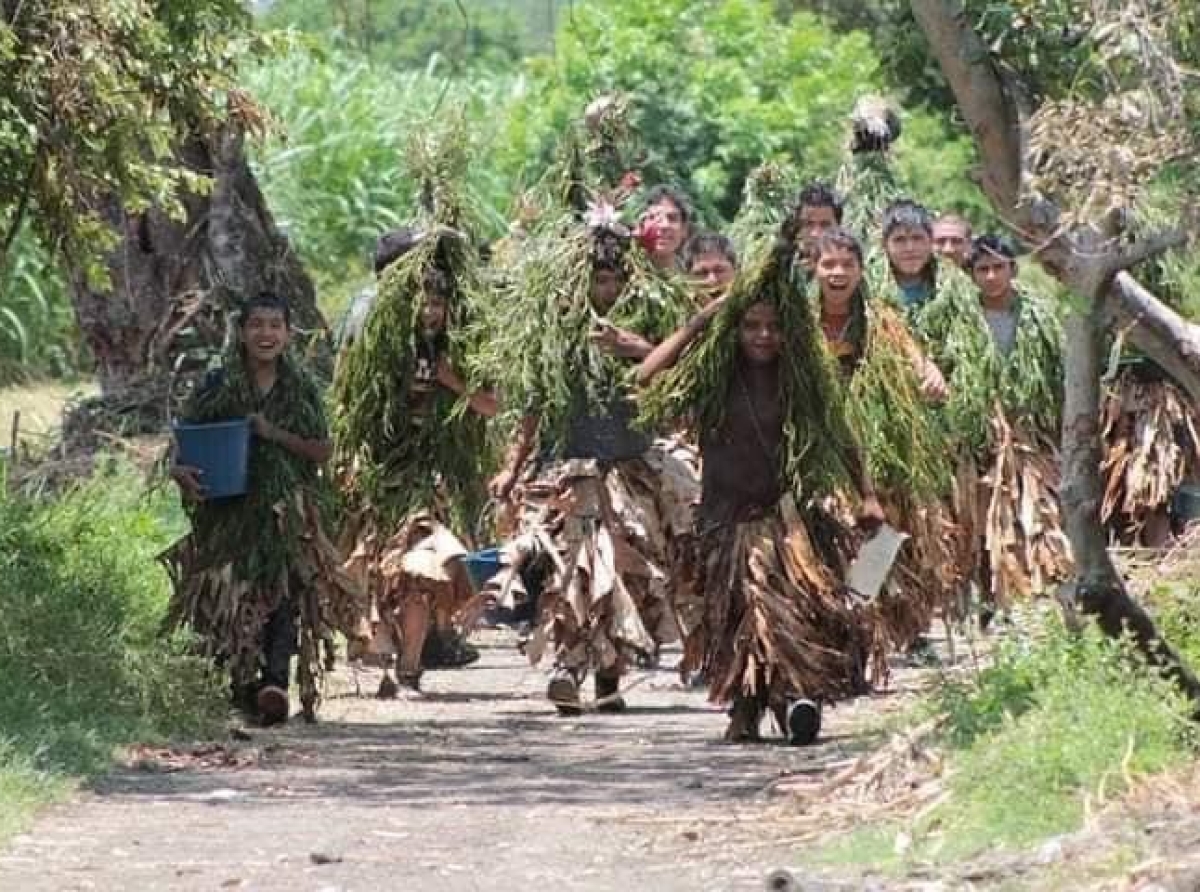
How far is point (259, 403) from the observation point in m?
14.1

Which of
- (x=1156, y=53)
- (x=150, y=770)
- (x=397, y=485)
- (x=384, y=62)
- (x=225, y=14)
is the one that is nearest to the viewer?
(x=1156, y=53)

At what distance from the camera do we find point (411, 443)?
15383 millimetres

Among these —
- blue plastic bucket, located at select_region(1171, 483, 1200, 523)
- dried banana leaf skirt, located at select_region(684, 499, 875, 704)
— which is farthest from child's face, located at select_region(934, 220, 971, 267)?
dried banana leaf skirt, located at select_region(684, 499, 875, 704)

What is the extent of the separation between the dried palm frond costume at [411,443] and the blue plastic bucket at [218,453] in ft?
4.88

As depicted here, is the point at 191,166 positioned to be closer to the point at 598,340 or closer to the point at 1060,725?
the point at 598,340

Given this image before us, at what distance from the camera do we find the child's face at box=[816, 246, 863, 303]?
14.0 metres

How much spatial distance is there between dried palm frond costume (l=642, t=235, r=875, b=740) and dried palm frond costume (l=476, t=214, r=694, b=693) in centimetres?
108

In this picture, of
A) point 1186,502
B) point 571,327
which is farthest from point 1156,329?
point 1186,502

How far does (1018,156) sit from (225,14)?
3971mm

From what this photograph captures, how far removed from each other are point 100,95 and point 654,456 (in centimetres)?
291

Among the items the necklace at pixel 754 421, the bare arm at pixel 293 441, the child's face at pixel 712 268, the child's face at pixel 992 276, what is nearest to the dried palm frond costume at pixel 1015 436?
the child's face at pixel 992 276

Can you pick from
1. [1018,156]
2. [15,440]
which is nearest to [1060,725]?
[1018,156]

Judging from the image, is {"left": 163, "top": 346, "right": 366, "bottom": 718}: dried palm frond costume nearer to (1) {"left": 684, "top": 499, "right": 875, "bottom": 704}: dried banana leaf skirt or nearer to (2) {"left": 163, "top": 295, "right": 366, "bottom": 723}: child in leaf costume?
(2) {"left": 163, "top": 295, "right": 366, "bottom": 723}: child in leaf costume

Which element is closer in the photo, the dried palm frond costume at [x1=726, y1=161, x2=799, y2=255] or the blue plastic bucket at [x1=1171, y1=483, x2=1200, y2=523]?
the blue plastic bucket at [x1=1171, y1=483, x2=1200, y2=523]
